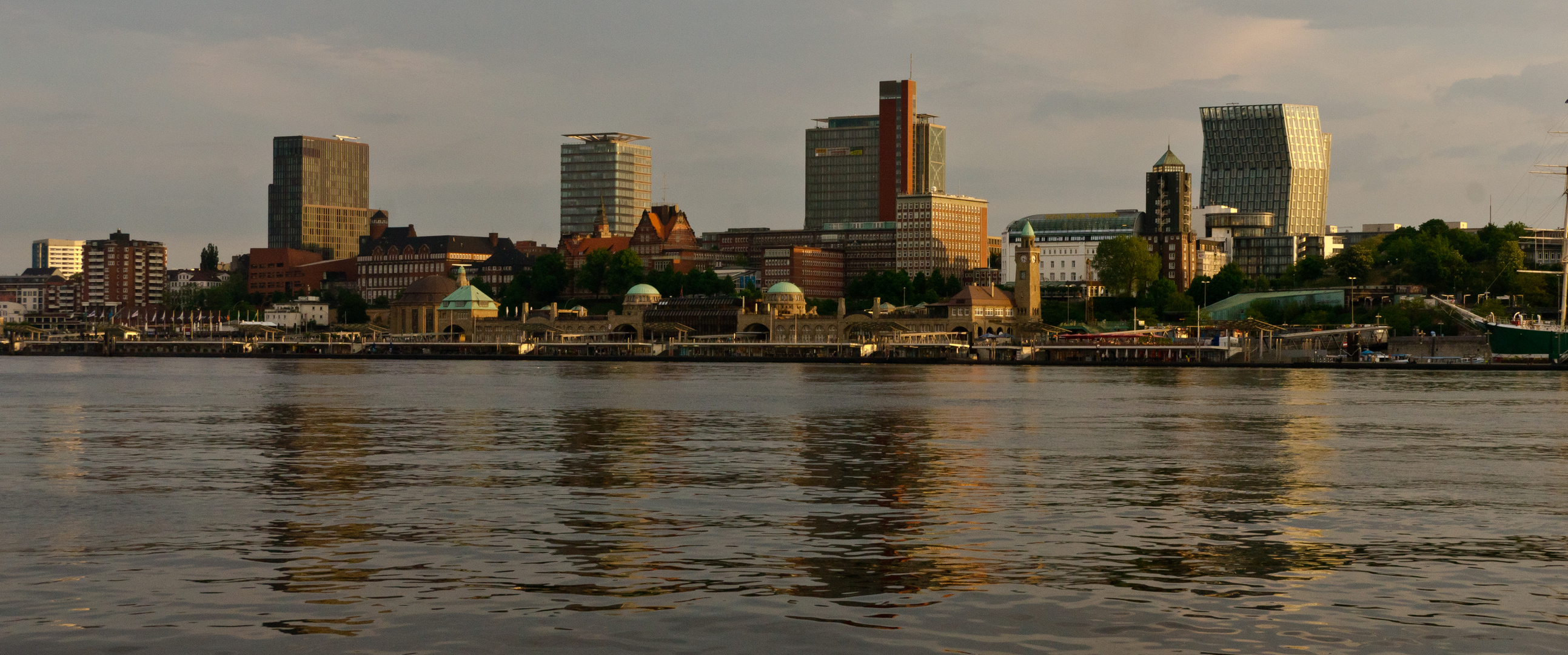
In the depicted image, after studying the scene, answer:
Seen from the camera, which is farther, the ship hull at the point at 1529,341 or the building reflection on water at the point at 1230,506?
the ship hull at the point at 1529,341

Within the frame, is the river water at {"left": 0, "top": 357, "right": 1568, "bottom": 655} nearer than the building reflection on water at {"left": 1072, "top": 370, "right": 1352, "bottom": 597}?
Yes

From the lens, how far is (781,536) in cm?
3225

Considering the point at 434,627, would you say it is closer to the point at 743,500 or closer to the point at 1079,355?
the point at 743,500

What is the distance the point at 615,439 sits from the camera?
5912 cm

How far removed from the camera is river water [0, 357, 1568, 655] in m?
23.0

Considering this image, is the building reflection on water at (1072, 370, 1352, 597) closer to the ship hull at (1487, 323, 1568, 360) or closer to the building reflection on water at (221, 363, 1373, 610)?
the building reflection on water at (221, 363, 1373, 610)

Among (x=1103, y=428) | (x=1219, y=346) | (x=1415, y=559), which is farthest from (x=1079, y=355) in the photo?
(x=1415, y=559)

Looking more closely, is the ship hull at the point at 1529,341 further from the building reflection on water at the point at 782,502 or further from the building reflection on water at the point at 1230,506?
the building reflection on water at the point at 782,502

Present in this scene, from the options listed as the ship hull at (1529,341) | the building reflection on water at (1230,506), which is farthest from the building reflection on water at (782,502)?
the ship hull at (1529,341)

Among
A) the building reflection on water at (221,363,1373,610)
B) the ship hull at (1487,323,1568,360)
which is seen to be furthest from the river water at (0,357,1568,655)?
the ship hull at (1487,323,1568,360)

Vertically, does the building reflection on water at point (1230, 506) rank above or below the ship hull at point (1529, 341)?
below

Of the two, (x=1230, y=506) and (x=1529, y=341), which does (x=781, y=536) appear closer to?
(x=1230, y=506)

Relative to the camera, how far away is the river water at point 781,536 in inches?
906

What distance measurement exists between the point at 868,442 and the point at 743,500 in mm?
19854
